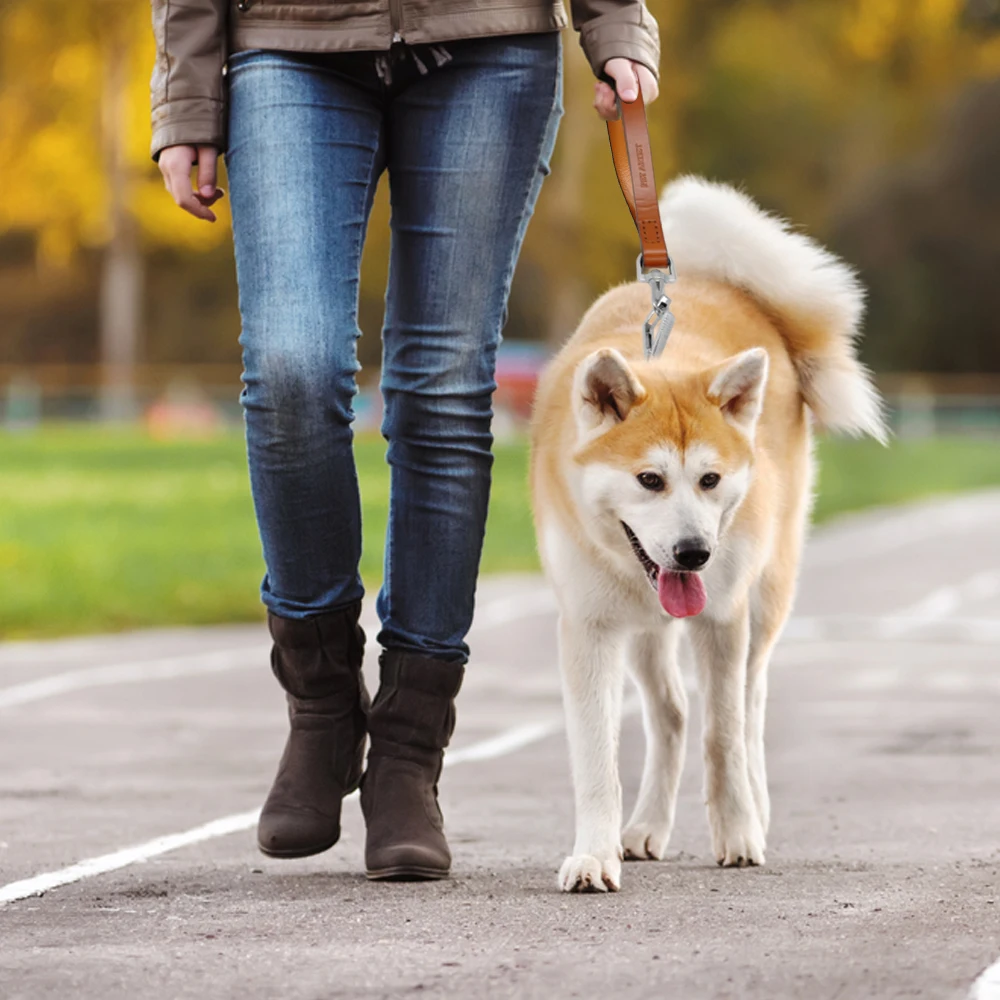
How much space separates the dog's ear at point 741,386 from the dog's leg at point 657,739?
0.75 m

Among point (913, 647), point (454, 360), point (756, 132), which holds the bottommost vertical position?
point (913, 647)

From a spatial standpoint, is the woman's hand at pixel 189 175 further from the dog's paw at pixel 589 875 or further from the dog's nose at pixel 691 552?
the dog's paw at pixel 589 875

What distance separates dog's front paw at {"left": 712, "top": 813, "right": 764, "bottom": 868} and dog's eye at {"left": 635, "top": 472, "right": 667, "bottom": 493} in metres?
A: 0.78

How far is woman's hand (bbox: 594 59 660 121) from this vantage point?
16.5 feet

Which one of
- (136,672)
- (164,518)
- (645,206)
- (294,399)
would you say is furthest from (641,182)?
(164,518)

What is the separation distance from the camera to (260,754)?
760 cm

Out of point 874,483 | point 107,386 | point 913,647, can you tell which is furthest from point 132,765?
point 107,386

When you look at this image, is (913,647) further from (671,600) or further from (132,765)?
(671,600)

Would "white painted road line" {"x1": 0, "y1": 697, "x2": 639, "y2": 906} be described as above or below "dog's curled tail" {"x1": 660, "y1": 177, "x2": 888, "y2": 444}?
below

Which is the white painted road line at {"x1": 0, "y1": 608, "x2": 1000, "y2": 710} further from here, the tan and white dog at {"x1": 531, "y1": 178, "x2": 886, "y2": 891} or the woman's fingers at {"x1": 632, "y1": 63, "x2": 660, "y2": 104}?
Answer: the woman's fingers at {"x1": 632, "y1": 63, "x2": 660, "y2": 104}

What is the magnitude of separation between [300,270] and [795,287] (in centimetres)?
170

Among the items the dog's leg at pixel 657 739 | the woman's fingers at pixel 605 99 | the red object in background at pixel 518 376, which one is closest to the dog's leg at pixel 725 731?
the dog's leg at pixel 657 739

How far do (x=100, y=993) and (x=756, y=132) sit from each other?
48.3 metres

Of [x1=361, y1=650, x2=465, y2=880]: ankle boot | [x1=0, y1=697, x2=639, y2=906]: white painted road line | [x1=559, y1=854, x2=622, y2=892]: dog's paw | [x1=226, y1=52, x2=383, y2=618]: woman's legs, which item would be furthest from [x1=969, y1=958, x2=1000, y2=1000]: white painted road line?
[x1=0, y1=697, x2=639, y2=906]: white painted road line
